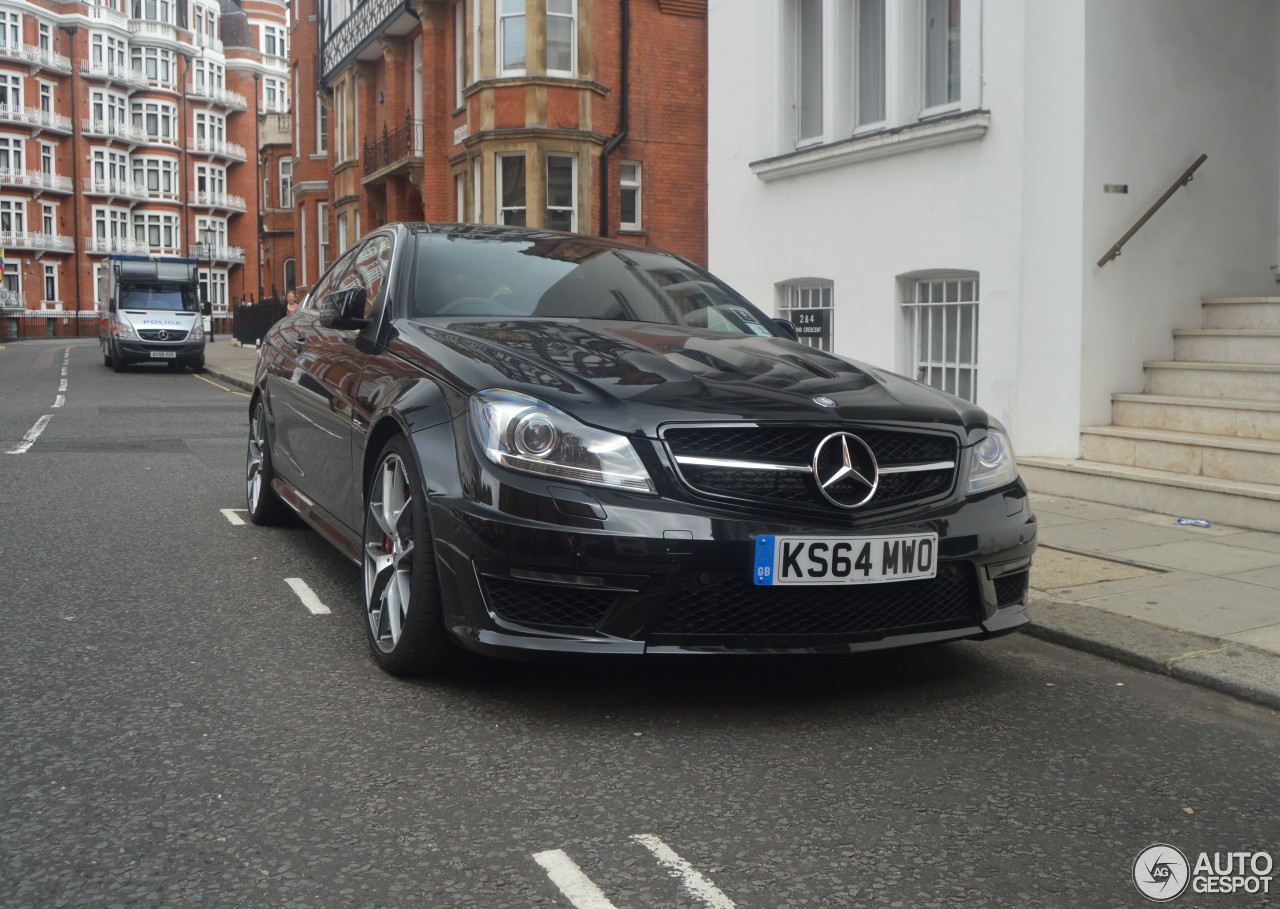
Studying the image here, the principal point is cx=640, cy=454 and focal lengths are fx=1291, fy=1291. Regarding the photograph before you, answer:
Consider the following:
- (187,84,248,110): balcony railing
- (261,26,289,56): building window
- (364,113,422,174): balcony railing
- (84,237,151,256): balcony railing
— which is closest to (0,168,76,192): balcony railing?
(84,237,151,256): balcony railing

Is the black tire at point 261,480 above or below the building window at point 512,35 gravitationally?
below

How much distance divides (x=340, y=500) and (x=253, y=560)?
5.12 feet

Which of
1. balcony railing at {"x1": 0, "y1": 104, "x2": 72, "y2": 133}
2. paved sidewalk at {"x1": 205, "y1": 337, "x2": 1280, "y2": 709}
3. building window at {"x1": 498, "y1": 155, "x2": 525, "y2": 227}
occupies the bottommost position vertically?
paved sidewalk at {"x1": 205, "y1": 337, "x2": 1280, "y2": 709}

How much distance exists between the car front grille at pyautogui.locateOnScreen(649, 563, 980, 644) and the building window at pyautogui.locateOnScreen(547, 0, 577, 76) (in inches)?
886

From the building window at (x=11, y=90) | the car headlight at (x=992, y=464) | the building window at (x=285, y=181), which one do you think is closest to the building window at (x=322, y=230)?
the building window at (x=285, y=181)

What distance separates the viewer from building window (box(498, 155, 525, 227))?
82.8ft

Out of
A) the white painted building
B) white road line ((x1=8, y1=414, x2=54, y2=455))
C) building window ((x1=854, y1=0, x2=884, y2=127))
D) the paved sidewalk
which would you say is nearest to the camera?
the paved sidewalk

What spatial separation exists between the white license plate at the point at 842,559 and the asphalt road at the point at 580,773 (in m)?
0.49

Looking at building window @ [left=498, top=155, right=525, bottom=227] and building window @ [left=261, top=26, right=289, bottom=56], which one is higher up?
building window @ [left=261, top=26, right=289, bottom=56]

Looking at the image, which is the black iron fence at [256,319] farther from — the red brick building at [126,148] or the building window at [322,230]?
the red brick building at [126,148]

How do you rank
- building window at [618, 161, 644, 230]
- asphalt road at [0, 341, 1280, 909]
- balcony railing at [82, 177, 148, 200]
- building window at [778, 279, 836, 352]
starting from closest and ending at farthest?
1. asphalt road at [0, 341, 1280, 909]
2. building window at [778, 279, 836, 352]
3. building window at [618, 161, 644, 230]
4. balcony railing at [82, 177, 148, 200]

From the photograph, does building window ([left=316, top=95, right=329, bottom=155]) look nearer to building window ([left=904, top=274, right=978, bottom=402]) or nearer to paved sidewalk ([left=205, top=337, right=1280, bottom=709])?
building window ([left=904, top=274, right=978, bottom=402])

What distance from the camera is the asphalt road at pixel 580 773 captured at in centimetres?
285

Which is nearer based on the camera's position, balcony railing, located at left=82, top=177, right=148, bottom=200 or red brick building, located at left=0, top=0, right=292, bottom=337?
red brick building, located at left=0, top=0, right=292, bottom=337
